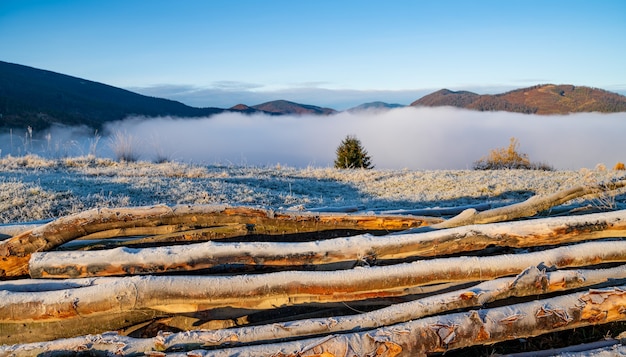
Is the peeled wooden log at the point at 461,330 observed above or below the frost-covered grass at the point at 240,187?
above

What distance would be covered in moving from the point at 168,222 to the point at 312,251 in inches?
35.8

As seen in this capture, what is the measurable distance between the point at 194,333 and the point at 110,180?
7.46 m

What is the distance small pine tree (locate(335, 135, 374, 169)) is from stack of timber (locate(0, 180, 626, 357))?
20336 millimetres

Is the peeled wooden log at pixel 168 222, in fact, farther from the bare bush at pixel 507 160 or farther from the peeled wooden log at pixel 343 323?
the bare bush at pixel 507 160

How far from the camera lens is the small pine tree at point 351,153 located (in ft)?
76.4

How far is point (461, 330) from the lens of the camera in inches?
85.9

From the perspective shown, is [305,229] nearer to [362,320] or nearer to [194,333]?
[362,320]

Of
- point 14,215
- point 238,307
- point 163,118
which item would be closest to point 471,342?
point 238,307

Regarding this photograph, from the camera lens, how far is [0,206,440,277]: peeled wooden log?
2521mm

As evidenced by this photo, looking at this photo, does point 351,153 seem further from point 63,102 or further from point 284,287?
point 63,102

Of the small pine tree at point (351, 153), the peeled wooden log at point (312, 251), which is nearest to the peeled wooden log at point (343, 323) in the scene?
the peeled wooden log at point (312, 251)

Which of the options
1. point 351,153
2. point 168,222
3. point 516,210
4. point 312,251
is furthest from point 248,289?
point 351,153

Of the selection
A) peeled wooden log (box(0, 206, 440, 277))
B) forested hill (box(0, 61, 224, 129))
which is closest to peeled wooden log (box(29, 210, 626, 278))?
peeled wooden log (box(0, 206, 440, 277))

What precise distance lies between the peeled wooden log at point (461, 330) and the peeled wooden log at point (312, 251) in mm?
481
